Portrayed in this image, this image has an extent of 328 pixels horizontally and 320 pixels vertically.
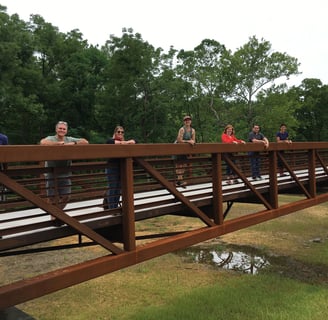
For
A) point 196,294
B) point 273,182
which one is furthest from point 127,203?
point 196,294

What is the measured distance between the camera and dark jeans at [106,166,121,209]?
4.92m

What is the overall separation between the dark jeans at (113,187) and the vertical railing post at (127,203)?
0.15m

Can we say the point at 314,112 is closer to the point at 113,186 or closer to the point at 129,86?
the point at 129,86

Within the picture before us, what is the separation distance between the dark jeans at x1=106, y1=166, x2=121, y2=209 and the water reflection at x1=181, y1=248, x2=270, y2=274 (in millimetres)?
5639

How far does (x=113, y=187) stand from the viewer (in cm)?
500

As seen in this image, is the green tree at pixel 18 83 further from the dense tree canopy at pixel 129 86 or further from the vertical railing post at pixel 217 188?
the vertical railing post at pixel 217 188

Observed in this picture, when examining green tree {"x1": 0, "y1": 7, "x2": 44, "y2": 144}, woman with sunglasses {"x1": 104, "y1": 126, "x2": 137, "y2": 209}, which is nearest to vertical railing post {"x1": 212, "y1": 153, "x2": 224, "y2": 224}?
woman with sunglasses {"x1": 104, "y1": 126, "x2": 137, "y2": 209}

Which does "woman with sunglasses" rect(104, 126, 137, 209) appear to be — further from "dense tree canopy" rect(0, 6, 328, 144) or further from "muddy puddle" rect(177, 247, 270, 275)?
"dense tree canopy" rect(0, 6, 328, 144)

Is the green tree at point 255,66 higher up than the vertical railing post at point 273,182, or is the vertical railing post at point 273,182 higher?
the green tree at point 255,66

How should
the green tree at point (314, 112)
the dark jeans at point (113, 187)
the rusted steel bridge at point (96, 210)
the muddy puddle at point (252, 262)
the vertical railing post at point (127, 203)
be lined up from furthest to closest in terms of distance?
1. the green tree at point (314, 112)
2. the muddy puddle at point (252, 262)
3. the dark jeans at point (113, 187)
4. the vertical railing post at point (127, 203)
5. the rusted steel bridge at point (96, 210)

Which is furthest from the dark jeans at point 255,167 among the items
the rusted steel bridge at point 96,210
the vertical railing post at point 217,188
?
the vertical railing post at point 217,188

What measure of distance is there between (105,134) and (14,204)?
27.2m

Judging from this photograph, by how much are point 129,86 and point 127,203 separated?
24392 mm

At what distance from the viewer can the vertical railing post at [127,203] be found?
4777mm
